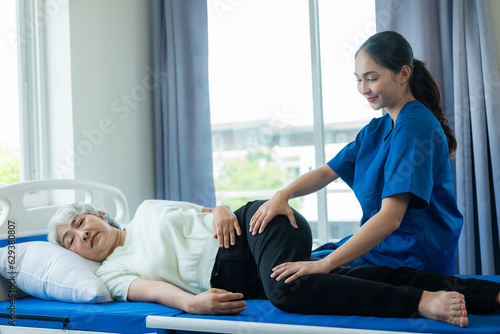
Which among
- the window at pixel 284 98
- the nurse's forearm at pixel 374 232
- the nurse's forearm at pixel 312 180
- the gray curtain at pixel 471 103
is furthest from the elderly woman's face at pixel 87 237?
the gray curtain at pixel 471 103

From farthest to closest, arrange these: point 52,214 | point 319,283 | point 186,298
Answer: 1. point 52,214
2. point 186,298
3. point 319,283

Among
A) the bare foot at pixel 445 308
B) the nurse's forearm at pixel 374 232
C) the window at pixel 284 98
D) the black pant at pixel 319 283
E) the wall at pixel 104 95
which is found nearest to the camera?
the bare foot at pixel 445 308

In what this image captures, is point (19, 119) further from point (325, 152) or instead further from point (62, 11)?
point (325, 152)

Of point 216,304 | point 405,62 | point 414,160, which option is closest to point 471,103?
point 405,62

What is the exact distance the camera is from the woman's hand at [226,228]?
1564mm

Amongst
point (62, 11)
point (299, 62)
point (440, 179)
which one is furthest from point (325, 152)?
point (62, 11)

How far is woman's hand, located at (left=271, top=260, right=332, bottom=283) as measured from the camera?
4.28 ft

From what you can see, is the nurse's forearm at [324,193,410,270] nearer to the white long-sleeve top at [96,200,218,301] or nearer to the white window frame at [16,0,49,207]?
the white long-sleeve top at [96,200,218,301]

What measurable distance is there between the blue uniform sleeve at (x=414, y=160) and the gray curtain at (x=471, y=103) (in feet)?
3.61

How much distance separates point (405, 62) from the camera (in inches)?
60.6

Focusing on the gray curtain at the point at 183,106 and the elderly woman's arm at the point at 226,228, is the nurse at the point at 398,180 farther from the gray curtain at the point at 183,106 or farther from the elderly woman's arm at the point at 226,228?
the gray curtain at the point at 183,106

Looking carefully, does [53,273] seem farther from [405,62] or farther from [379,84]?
[405,62]

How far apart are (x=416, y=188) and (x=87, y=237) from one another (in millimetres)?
1172

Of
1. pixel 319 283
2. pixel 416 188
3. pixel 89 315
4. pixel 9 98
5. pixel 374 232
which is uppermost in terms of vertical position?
pixel 9 98
